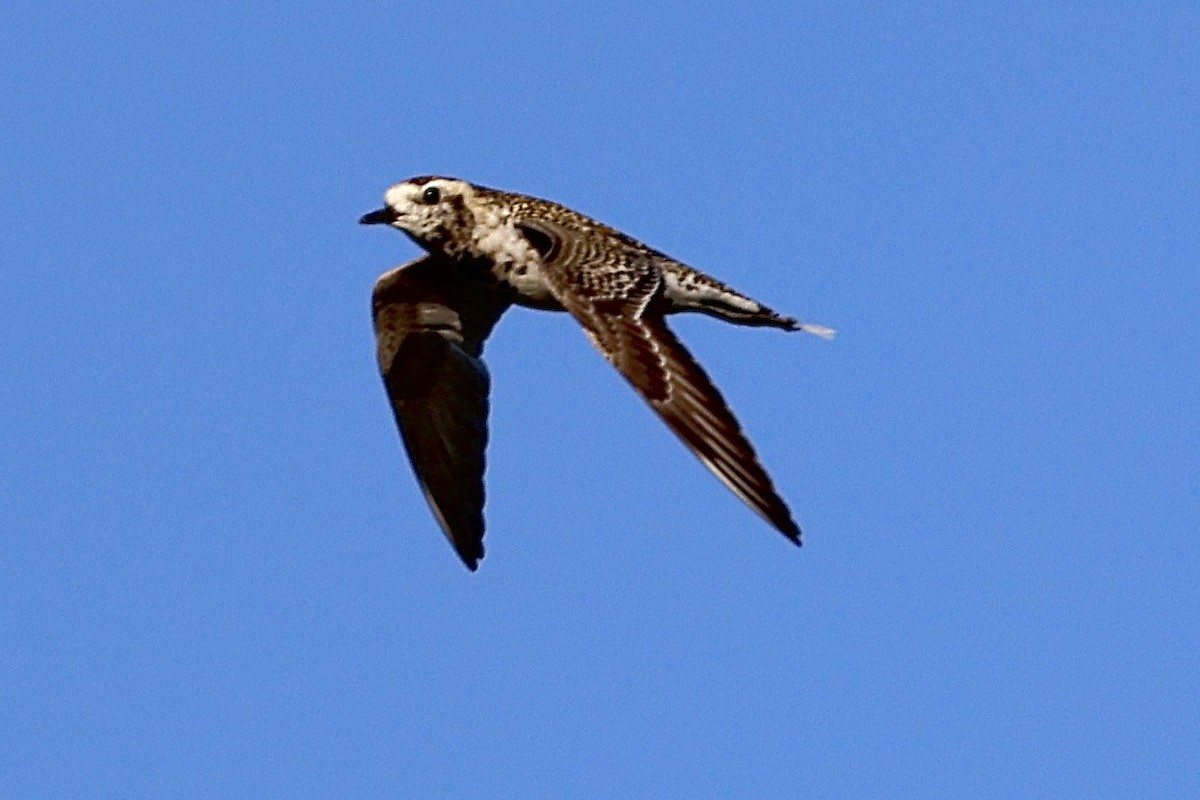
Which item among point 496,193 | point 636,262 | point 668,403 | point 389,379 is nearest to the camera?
point 668,403

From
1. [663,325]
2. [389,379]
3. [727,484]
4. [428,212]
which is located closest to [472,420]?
[389,379]

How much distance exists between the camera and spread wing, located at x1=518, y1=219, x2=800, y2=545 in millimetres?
15922

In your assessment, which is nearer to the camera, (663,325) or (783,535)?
(783,535)

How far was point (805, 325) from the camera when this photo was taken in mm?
19781

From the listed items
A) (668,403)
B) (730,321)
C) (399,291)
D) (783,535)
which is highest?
(399,291)

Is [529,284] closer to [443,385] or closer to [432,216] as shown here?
[432,216]

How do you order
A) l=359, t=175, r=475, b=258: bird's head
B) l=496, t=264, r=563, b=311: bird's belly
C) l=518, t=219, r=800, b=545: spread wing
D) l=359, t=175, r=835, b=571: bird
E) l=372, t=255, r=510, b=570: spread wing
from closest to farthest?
l=518, t=219, r=800, b=545: spread wing → l=359, t=175, r=835, b=571: bird → l=496, t=264, r=563, b=311: bird's belly → l=359, t=175, r=475, b=258: bird's head → l=372, t=255, r=510, b=570: spread wing

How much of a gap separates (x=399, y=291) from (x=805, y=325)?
12.0ft

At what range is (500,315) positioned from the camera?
21.7 m

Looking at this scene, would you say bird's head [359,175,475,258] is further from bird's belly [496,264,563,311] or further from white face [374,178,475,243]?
bird's belly [496,264,563,311]

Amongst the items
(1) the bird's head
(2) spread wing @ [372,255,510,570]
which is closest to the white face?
Answer: (1) the bird's head

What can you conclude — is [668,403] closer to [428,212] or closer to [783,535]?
[783,535]

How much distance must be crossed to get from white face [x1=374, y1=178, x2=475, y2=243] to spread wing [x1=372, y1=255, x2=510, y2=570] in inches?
50.9

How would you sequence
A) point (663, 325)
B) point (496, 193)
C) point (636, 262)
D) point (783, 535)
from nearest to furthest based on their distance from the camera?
point (783, 535), point (663, 325), point (636, 262), point (496, 193)
